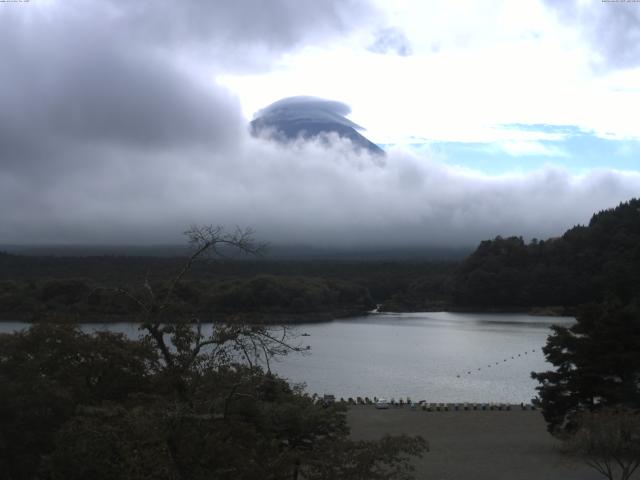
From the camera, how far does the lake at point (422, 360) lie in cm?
2614

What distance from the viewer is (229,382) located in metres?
5.14

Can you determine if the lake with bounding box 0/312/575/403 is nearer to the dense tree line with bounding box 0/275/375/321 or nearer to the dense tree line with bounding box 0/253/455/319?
the dense tree line with bounding box 0/275/375/321

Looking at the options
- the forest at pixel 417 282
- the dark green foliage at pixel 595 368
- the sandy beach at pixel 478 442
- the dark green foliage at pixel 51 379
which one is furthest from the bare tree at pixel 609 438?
the forest at pixel 417 282

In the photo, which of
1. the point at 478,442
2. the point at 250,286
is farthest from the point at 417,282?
the point at 478,442

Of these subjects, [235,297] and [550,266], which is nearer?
[235,297]

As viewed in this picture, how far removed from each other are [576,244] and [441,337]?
24787 millimetres

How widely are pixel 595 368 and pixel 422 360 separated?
2022 cm

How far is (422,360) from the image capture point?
3381 centimetres

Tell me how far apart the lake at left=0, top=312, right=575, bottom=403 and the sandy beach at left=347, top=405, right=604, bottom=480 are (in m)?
3.44

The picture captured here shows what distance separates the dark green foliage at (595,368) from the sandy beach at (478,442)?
104 centimetres

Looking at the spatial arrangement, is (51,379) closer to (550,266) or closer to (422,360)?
(422,360)

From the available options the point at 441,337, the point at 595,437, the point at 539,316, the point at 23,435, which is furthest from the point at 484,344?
the point at 23,435

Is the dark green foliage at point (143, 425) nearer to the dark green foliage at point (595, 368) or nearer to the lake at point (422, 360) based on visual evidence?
the lake at point (422, 360)

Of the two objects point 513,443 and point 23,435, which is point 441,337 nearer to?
point 513,443
